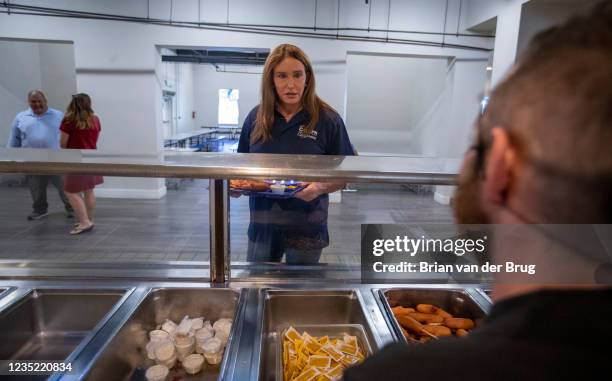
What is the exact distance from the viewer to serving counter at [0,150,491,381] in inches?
43.9

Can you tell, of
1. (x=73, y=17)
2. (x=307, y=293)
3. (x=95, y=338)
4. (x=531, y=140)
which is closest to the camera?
(x=531, y=140)

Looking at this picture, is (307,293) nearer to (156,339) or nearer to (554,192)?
(156,339)

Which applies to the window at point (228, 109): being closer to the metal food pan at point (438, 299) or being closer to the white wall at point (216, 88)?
the white wall at point (216, 88)

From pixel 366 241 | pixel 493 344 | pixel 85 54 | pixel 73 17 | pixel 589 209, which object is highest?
pixel 73 17

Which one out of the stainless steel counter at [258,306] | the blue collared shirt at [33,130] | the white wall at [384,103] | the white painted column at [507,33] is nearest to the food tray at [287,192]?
the stainless steel counter at [258,306]

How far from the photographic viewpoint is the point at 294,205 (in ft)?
4.98

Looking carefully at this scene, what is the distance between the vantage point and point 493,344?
0.37 metres

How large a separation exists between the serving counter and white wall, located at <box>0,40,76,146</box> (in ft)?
26.4

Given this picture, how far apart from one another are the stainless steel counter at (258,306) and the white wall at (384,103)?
6.90m

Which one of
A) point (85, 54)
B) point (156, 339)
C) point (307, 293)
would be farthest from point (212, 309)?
point (85, 54)

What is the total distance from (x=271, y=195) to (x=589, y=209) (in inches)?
45.0

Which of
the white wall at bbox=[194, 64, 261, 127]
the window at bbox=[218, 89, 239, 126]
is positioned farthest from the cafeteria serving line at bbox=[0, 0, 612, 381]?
the white wall at bbox=[194, 64, 261, 127]

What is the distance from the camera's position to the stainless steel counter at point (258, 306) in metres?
1.04

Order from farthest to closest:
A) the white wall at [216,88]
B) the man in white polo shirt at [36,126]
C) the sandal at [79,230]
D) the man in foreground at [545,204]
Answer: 1. the white wall at [216,88]
2. the man in white polo shirt at [36,126]
3. the sandal at [79,230]
4. the man in foreground at [545,204]
